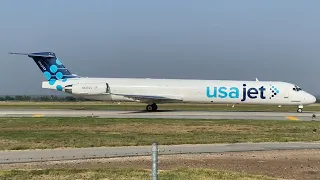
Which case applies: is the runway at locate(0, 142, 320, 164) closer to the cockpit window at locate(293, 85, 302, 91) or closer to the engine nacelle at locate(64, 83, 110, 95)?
the cockpit window at locate(293, 85, 302, 91)

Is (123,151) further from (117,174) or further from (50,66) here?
(50,66)

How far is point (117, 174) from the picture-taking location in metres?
9.70

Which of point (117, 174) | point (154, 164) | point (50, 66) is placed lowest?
point (117, 174)

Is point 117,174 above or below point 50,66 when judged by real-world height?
below

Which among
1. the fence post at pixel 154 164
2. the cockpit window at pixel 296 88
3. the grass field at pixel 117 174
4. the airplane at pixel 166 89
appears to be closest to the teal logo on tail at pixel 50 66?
the airplane at pixel 166 89

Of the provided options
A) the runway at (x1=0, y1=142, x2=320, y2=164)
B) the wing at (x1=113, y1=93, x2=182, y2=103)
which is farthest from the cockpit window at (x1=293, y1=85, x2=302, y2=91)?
the runway at (x1=0, y1=142, x2=320, y2=164)

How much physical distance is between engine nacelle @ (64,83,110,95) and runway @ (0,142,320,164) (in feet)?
89.9

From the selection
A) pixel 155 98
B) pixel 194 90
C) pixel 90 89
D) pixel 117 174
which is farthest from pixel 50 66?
pixel 117 174

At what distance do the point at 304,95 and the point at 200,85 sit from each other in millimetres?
10251

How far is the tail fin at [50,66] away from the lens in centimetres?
4378

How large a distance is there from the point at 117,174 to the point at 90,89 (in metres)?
32.8

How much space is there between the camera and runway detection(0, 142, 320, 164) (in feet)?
40.7

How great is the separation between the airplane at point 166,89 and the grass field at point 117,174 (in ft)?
99.2

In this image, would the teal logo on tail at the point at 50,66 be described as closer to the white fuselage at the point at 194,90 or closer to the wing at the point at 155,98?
the white fuselage at the point at 194,90
